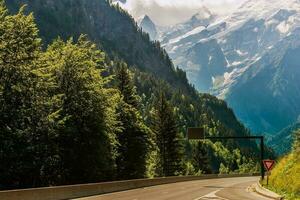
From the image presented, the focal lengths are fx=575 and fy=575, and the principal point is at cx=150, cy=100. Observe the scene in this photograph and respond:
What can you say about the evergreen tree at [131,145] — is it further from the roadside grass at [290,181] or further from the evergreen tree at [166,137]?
the roadside grass at [290,181]

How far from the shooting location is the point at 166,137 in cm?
10175

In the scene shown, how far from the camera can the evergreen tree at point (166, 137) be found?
100938 mm

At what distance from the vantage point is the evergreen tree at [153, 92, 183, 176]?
3974 inches

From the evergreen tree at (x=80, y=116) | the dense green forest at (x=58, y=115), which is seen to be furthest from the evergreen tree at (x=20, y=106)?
the evergreen tree at (x=80, y=116)

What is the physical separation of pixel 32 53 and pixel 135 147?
30.5 m

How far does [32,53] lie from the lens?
159 ft

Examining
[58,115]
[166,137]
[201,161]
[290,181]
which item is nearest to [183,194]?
[290,181]

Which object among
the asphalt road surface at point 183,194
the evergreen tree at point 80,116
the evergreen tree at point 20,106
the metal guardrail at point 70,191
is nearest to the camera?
the metal guardrail at point 70,191

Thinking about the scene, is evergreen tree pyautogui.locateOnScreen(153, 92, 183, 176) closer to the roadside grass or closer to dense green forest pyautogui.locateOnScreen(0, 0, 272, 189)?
dense green forest pyautogui.locateOnScreen(0, 0, 272, 189)

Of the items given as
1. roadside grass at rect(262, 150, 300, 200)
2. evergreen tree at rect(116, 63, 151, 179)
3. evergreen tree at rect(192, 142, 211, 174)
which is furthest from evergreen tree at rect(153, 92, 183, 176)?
roadside grass at rect(262, 150, 300, 200)

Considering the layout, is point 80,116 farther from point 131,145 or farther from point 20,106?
point 131,145

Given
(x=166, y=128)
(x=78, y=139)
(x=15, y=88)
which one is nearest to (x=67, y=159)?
(x=78, y=139)

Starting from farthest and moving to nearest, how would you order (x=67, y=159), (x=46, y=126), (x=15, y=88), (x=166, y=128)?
1. (x=166, y=128)
2. (x=67, y=159)
3. (x=46, y=126)
4. (x=15, y=88)

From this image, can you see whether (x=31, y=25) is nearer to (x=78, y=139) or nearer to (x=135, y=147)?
(x=78, y=139)
